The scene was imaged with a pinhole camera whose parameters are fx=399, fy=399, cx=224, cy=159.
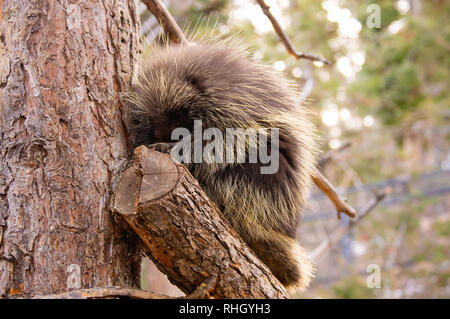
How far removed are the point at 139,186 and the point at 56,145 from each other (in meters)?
0.32

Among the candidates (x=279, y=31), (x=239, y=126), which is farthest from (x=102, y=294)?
(x=279, y=31)

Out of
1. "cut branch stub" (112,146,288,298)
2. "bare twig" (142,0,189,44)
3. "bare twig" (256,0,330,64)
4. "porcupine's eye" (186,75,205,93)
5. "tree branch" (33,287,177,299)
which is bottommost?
"tree branch" (33,287,177,299)

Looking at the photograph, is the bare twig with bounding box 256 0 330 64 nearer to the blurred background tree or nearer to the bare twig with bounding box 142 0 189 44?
the bare twig with bounding box 142 0 189 44

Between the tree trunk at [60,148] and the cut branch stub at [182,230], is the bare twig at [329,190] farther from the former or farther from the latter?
the tree trunk at [60,148]

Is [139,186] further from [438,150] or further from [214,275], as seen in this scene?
[438,150]

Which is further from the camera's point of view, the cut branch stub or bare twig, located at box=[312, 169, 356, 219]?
bare twig, located at box=[312, 169, 356, 219]

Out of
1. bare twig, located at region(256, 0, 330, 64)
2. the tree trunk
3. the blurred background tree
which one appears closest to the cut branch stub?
the tree trunk

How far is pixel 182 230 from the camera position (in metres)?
1.24

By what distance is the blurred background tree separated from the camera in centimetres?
532

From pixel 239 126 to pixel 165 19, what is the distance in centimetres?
63

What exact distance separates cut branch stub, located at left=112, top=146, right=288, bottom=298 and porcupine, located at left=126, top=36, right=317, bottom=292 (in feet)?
1.38

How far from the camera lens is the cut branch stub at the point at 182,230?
123 centimetres

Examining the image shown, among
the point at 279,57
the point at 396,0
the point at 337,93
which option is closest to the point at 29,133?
the point at 279,57

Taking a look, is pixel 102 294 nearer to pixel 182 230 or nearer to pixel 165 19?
pixel 182 230
